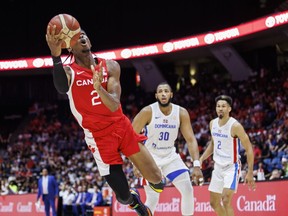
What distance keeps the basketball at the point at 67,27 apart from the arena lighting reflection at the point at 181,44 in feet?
51.3

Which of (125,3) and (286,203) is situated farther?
(125,3)

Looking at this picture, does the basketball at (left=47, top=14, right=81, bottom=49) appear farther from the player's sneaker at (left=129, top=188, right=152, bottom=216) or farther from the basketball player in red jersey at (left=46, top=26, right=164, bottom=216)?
the player's sneaker at (left=129, top=188, right=152, bottom=216)

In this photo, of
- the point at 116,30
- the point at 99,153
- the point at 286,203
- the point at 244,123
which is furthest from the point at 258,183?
the point at 116,30

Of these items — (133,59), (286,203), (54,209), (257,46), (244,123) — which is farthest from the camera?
(133,59)

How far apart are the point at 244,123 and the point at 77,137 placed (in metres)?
9.63

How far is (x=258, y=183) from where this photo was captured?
10.2 m

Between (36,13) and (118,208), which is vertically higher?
(36,13)

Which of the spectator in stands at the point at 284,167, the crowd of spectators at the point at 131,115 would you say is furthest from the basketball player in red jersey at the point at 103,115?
the spectator in stands at the point at 284,167

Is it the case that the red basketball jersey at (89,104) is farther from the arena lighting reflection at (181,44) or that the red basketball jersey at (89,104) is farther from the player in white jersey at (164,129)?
the arena lighting reflection at (181,44)

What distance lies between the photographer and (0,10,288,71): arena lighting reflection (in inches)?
835

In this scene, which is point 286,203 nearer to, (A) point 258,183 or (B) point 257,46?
(A) point 258,183

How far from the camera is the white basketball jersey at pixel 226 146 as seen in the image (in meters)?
9.12

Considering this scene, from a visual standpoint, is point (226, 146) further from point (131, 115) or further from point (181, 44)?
point (131, 115)

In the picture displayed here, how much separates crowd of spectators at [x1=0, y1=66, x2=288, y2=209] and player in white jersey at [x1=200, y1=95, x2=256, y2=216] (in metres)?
4.29
